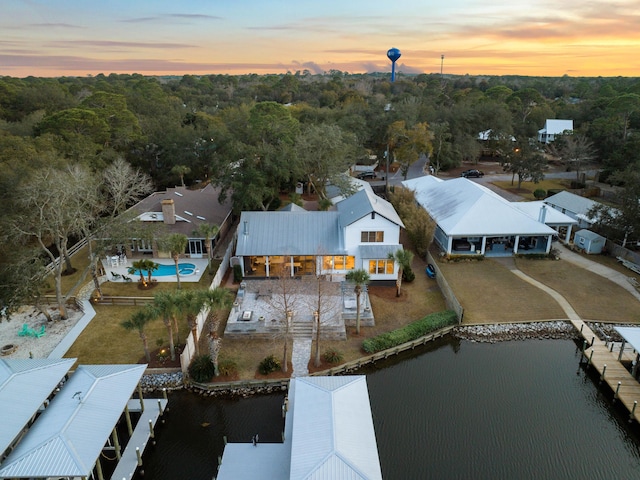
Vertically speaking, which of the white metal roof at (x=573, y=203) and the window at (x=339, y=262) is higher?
the white metal roof at (x=573, y=203)

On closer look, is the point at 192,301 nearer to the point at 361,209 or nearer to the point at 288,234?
the point at 288,234

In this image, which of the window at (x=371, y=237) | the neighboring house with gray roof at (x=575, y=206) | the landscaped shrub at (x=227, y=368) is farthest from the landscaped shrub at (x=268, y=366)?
the neighboring house with gray roof at (x=575, y=206)

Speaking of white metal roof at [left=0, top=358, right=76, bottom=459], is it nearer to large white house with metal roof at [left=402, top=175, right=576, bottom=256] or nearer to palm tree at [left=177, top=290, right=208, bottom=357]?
palm tree at [left=177, top=290, right=208, bottom=357]

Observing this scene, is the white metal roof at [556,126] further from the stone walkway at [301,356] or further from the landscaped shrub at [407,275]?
the stone walkway at [301,356]

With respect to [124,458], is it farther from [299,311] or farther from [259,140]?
[259,140]

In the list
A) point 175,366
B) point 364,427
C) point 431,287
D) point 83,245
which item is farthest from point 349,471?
point 83,245
